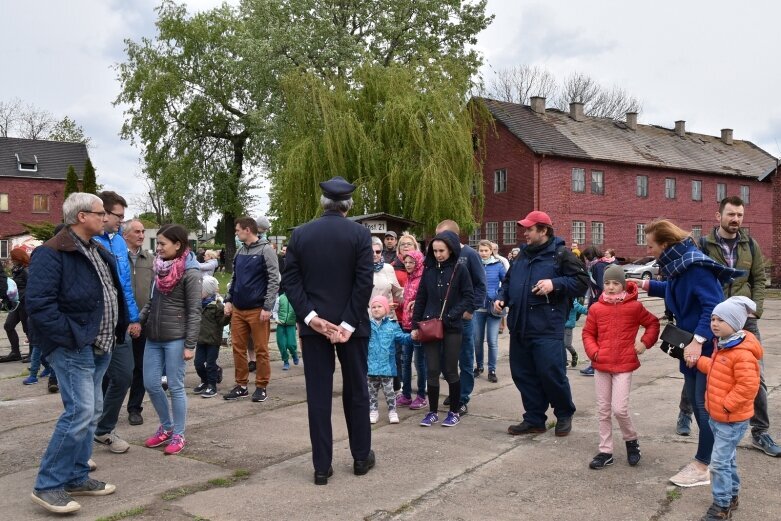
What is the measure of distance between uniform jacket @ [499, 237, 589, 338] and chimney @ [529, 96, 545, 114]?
39.2 m

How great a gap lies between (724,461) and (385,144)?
22.1m

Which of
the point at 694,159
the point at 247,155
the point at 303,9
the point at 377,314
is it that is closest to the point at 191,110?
the point at 247,155

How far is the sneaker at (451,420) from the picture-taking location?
6.56m

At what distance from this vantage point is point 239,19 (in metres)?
39.2

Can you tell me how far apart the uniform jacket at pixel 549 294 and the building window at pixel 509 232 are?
115 ft

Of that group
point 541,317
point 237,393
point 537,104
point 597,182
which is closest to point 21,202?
point 537,104

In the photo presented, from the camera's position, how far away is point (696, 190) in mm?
47688

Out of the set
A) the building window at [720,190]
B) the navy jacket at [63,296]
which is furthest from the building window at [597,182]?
the navy jacket at [63,296]

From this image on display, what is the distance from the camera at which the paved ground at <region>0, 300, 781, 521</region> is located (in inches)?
171

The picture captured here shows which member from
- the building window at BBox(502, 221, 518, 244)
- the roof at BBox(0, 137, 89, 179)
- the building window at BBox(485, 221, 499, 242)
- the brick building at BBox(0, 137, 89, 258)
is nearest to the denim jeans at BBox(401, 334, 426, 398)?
the building window at BBox(502, 221, 518, 244)

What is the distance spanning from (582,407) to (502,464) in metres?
2.36

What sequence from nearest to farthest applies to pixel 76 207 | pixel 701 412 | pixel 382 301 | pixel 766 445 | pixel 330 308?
pixel 76 207 → pixel 701 412 → pixel 330 308 → pixel 766 445 → pixel 382 301

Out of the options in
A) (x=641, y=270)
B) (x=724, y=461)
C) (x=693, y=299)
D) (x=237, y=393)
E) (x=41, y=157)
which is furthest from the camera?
(x=41, y=157)

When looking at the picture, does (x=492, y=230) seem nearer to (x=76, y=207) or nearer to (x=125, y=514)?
(x=76, y=207)
